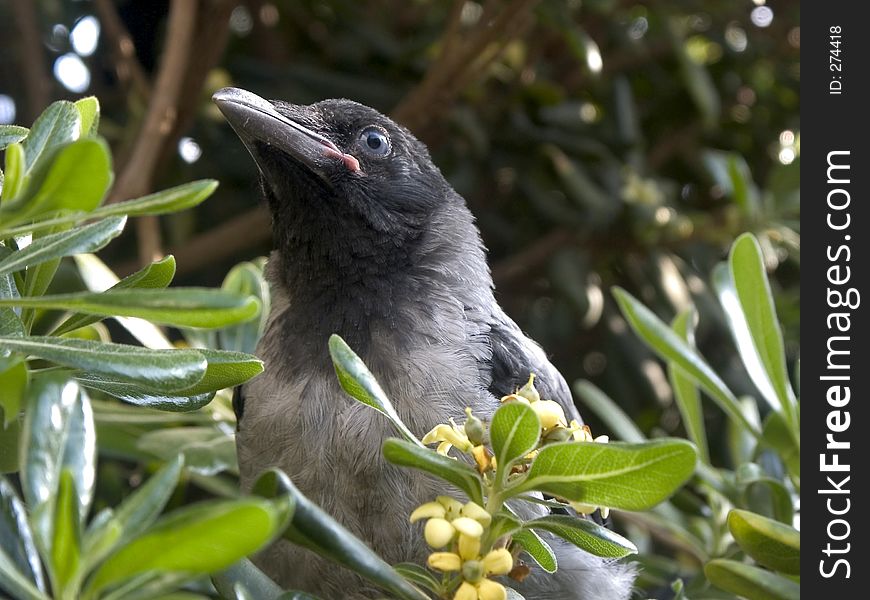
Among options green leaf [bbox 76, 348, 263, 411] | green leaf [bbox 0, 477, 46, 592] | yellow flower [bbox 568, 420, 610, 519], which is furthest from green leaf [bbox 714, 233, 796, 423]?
Result: green leaf [bbox 0, 477, 46, 592]

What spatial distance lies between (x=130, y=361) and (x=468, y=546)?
494mm

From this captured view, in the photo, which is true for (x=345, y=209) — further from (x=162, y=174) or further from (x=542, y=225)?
(x=542, y=225)

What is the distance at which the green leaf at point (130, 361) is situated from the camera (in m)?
1.15

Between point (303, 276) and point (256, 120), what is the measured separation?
18.6 inches

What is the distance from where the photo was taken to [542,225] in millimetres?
4203

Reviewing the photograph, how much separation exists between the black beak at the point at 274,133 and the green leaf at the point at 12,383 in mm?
1321

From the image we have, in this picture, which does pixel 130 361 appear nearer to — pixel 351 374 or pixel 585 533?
pixel 351 374

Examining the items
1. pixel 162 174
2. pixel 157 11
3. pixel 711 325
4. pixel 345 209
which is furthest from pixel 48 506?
pixel 157 11

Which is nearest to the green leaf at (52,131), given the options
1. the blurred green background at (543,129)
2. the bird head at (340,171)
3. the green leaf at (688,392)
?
the bird head at (340,171)

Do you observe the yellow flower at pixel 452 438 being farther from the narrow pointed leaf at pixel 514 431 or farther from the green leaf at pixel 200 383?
the green leaf at pixel 200 383

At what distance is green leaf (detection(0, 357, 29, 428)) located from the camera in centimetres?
108

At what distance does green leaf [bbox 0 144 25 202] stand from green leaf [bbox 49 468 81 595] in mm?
436

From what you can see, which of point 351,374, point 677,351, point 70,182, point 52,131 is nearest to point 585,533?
point 351,374

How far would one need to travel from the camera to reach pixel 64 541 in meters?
0.95
